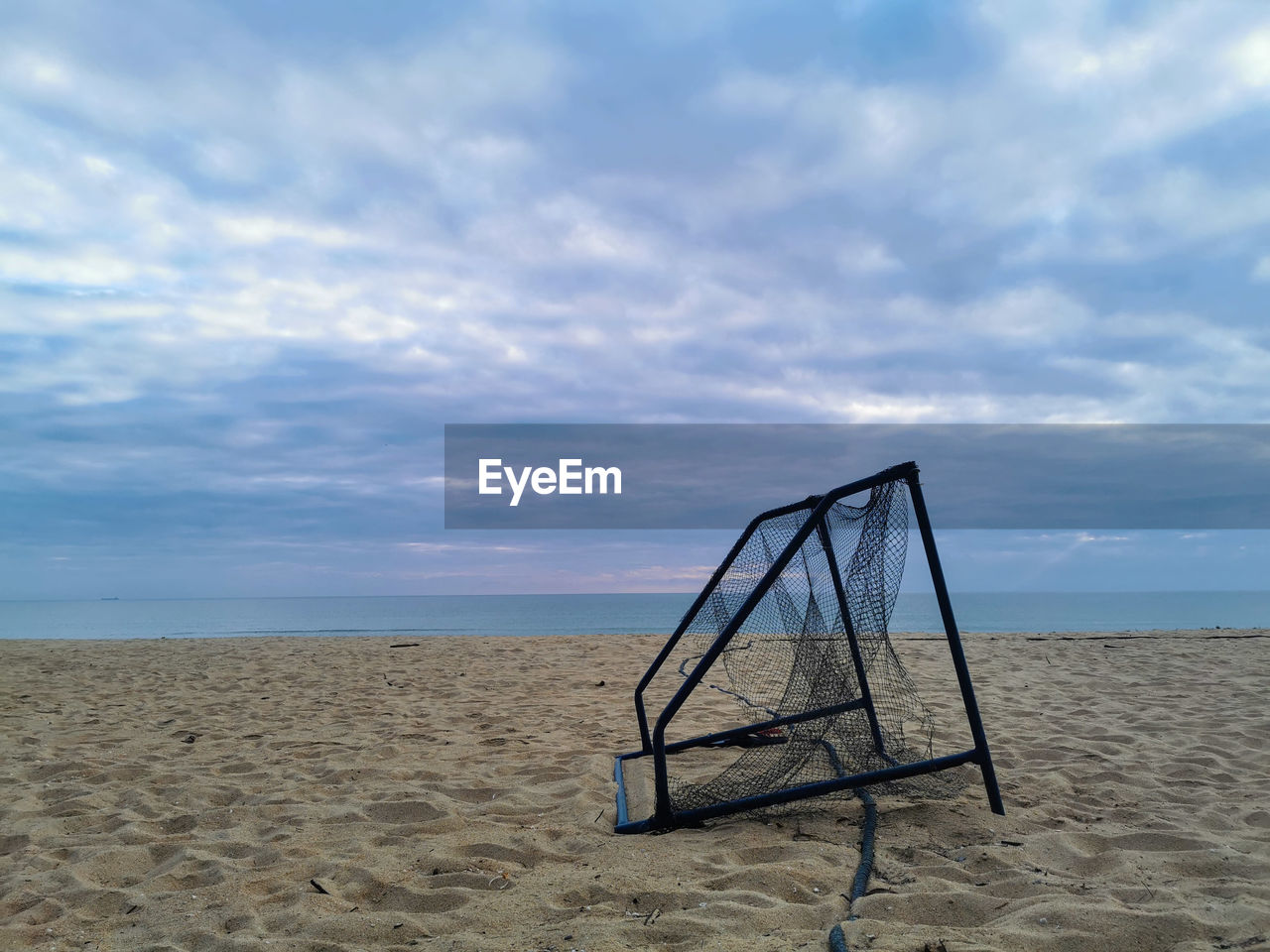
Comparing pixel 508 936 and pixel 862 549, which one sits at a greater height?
pixel 862 549

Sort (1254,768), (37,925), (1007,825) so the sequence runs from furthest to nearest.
Answer: 1. (1254,768)
2. (1007,825)
3. (37,925)

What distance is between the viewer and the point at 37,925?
311cm

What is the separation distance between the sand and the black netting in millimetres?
272

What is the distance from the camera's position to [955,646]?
420 centimetres

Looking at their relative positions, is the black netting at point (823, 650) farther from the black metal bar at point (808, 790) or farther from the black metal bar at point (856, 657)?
the black metal bar at point (808, 790)

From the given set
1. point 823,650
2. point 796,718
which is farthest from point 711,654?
point 823,650

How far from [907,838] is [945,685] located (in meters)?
6.69

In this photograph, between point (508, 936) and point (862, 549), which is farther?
point (862, 549)

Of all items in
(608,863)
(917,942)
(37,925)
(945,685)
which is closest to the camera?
(917,942)

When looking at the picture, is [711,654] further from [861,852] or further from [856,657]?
[856,657]

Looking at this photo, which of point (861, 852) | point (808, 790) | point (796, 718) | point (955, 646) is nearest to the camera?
point (861, 852)

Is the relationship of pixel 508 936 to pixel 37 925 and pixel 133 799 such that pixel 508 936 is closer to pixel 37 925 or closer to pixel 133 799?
pixel 37 925

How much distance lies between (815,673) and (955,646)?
0.96 m

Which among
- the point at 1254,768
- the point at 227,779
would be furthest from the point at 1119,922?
the point at 227,779
